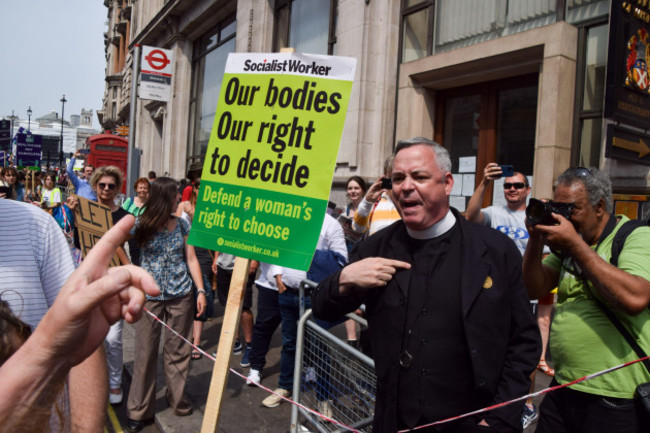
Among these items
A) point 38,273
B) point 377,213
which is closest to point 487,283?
point 38,273

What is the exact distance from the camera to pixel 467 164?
7.76 meters

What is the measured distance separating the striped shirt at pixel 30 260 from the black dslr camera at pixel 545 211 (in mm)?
1984

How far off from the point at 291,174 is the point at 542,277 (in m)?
1.46

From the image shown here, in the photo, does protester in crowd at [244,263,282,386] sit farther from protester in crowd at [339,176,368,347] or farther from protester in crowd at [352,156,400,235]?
protester in crowd at [352,156,400,235]

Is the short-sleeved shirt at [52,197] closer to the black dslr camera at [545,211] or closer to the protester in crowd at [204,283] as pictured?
the protester in crowd at [204,283]

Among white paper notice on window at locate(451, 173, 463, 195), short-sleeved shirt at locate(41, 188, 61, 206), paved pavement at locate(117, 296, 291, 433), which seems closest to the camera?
paved pavement at locate(117, 296, 291, 433)

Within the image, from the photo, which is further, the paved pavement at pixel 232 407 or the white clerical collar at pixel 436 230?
the paved pavement at pixel 232 407

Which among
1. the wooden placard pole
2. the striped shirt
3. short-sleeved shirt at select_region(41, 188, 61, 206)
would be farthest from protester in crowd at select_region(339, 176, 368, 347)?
short-sleeved shirt at select_region(41, 188, 61, 206)

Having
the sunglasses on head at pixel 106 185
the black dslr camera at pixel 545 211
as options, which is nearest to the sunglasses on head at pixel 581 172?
the black dslr camera at pixel 545 211

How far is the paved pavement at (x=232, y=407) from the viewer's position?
3982 millimetres

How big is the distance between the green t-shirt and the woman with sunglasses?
3.48 m

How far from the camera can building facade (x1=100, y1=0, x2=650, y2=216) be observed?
614cm

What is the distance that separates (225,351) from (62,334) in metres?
1.88

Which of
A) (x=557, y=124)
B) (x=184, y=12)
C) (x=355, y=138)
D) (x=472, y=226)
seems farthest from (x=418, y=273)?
(x=184, y=12)
